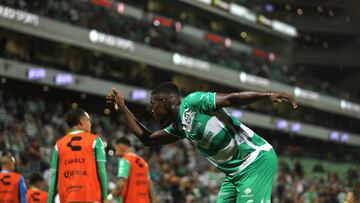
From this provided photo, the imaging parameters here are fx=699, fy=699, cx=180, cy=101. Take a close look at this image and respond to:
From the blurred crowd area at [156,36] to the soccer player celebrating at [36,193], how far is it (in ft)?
57.2

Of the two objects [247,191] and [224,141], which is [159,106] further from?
[247,191]

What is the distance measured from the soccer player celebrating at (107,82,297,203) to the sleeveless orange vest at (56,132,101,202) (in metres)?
1.79

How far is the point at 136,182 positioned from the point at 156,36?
2780cm

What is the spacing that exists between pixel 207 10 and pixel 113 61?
32.5ft

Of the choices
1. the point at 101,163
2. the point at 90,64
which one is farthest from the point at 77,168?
the point at 90,64

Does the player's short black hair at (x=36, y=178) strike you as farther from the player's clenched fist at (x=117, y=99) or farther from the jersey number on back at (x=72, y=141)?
the player's clenched fist at (x=117, y=99)

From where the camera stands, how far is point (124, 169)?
36.6ft

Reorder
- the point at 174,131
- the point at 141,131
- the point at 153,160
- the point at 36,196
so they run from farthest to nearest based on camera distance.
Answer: the point at 153,160 → the point at 36,196 → the point at 141,131 → the point at 174,131

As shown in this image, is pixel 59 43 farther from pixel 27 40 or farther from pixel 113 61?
pixel 113 61

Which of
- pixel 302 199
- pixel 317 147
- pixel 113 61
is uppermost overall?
pixel 113 61

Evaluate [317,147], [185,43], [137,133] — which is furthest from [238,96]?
[317,147]

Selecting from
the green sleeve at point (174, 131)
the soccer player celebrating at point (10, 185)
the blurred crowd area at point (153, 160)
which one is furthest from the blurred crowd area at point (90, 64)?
the green sleeve at point (174, 131)

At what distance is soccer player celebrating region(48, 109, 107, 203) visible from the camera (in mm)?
8297

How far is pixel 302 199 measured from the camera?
75.4 feet
